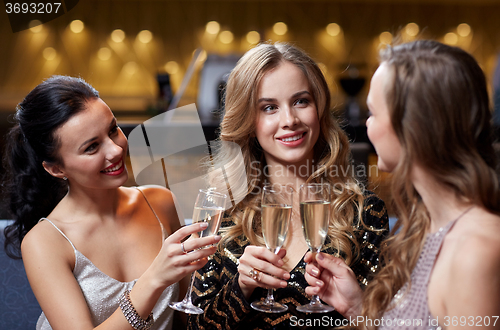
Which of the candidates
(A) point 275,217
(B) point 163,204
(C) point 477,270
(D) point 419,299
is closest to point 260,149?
(B) point 163,204

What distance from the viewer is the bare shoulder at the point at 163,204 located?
1949 millimetres

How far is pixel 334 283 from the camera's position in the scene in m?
1.31

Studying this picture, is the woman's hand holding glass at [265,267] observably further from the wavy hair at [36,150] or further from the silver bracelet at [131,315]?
the wavy hair at [36,150]

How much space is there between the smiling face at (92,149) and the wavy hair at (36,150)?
1.1 inches

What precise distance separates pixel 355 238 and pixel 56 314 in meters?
1.00

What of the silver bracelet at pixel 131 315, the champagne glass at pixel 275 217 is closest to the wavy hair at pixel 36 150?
the silver bracelet at pixel 131 315

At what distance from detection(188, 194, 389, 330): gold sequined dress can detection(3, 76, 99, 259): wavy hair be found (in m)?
0.66

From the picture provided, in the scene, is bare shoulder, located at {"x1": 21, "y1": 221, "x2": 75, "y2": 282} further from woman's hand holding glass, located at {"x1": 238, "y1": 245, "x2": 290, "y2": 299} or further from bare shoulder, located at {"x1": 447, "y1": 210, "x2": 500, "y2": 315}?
bare shoulder, located at {"x1": 447, "y1": 210, "x2": 500, "y2": 315}

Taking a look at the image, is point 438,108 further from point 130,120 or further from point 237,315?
point 130,120

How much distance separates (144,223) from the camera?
6.11ft

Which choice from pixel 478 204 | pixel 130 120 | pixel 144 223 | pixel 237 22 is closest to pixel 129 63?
pixel 130 120

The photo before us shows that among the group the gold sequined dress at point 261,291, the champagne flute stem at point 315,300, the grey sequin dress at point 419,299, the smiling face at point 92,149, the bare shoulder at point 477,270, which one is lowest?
the gold sequined dress at point 261,291

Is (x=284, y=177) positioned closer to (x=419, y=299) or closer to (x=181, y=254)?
(x=181, y=254)

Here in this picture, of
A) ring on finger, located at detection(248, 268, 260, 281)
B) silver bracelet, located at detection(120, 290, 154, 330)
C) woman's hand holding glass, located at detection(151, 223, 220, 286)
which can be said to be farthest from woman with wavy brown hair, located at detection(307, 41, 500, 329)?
silver bracelet, located at detection(120, 290, 154, 330)
